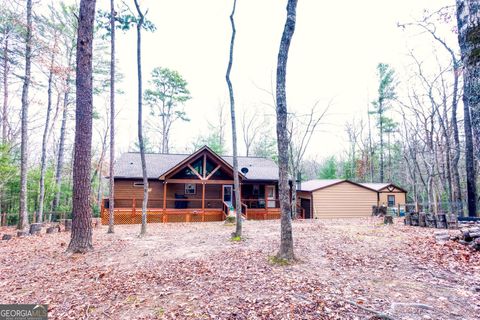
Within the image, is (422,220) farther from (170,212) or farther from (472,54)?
(170,212)

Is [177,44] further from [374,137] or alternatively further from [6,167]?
[374,137]

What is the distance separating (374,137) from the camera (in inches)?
1101

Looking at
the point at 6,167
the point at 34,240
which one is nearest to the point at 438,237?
the point at 34,240

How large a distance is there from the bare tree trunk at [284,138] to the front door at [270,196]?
11.7 m

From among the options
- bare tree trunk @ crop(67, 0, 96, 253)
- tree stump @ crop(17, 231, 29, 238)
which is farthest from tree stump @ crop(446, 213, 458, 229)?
tree stump @ crop(17, 231, 29, 238)

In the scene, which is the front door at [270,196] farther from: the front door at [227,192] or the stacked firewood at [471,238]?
the stacked firewood at [471,238]

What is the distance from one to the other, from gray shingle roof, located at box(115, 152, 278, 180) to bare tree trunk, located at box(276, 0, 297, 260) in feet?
37.5

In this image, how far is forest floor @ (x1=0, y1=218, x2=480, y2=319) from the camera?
3.33 meters

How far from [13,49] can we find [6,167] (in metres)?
5.34

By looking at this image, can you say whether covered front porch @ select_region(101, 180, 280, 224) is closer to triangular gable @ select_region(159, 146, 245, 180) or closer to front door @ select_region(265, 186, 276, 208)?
front door @ select_region(265, 186, 276, 208)

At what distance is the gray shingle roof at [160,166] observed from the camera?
15.9 meters

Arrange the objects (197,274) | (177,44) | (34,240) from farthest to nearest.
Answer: (177,44) → (34,240) → (197,274)

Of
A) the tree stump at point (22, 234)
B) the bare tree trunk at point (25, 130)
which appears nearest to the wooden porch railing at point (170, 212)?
the bare tree trunk at point (25, 130)

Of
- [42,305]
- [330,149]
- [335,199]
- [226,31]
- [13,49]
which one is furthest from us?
[330,149]
